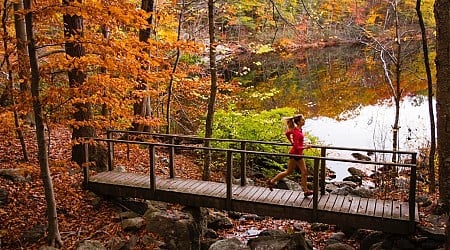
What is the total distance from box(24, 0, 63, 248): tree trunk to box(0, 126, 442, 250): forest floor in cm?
31

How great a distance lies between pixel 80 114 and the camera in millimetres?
9414

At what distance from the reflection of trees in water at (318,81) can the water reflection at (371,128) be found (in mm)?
1048

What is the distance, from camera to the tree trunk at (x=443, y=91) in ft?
24.3

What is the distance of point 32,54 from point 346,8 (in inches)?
1263

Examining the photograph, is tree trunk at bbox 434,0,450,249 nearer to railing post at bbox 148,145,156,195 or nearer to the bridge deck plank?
the bridge deck plank

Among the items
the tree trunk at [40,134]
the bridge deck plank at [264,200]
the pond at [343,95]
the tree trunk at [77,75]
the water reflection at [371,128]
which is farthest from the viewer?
the pond at [343,95]

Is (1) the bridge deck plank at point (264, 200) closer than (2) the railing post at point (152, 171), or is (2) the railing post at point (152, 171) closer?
(1) the bridge deck plank at point (264, 200)

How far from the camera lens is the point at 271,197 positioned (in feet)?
27.2

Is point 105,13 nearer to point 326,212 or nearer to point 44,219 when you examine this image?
point 44,219

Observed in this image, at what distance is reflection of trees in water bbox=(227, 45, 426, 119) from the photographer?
80.4 ft

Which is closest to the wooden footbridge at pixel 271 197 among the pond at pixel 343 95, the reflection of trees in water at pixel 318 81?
the pond at pixel 343 95

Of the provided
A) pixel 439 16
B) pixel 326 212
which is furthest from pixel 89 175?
pixel 439 16

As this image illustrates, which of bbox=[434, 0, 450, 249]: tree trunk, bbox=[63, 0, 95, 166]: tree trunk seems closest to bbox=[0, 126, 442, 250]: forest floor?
bbox=[63, 0, 95, 166]: tree trunk

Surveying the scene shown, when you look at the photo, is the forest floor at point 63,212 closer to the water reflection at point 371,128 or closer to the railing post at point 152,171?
the railing post at point 152,171
